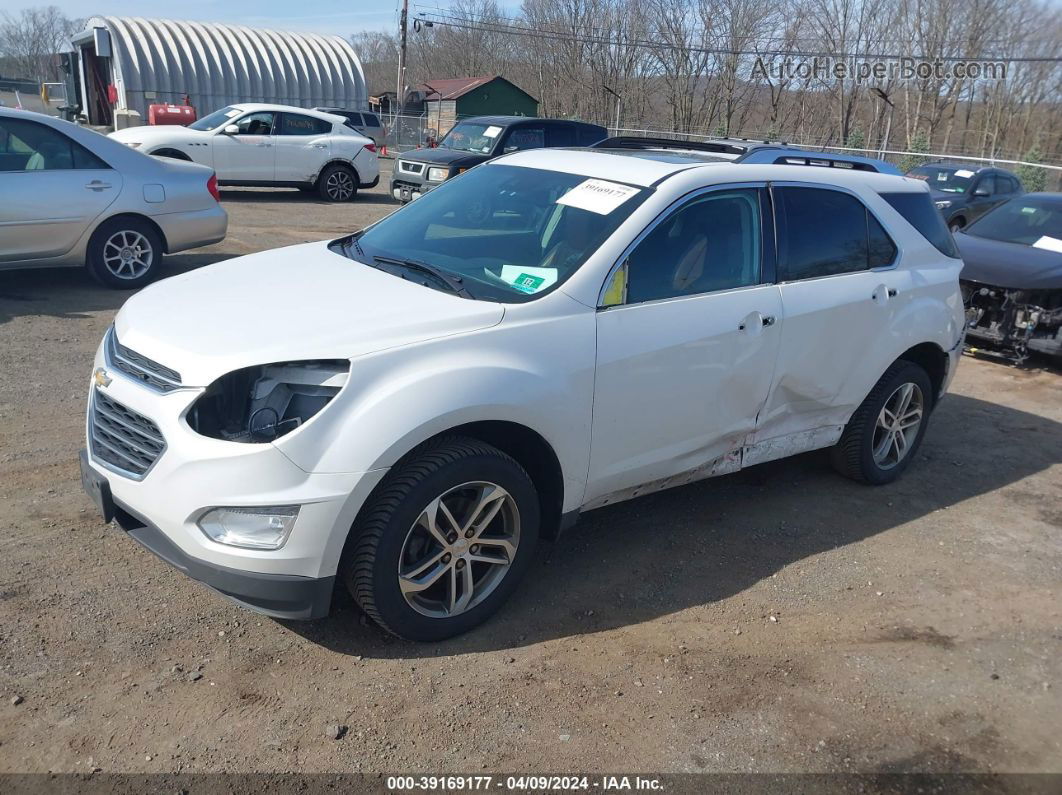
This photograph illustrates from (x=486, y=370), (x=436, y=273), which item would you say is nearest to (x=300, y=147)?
(x=436, y=273)

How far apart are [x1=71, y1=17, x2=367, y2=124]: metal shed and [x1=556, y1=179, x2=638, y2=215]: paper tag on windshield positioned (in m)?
32.9

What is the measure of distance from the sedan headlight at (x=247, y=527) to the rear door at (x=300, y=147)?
14.3 metres

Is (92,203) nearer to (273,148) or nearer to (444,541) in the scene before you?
(444,541)

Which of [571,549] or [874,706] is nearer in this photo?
[874,706]

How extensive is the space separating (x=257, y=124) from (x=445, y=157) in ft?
11.8

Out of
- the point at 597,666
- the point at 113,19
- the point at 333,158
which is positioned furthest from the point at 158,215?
the point at 113,19

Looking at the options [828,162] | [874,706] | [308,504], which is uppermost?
[828,162]

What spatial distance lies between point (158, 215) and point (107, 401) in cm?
565

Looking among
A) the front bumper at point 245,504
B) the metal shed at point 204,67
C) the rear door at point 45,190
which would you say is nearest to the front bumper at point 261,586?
the front bumper at point 245,504

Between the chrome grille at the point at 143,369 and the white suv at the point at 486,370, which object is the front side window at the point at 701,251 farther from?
the chrome grille at the point at 143,369

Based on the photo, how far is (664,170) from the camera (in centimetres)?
410

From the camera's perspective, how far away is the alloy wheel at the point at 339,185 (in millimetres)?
16722

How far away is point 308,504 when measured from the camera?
290 cm

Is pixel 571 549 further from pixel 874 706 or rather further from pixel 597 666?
pixel 874 706
